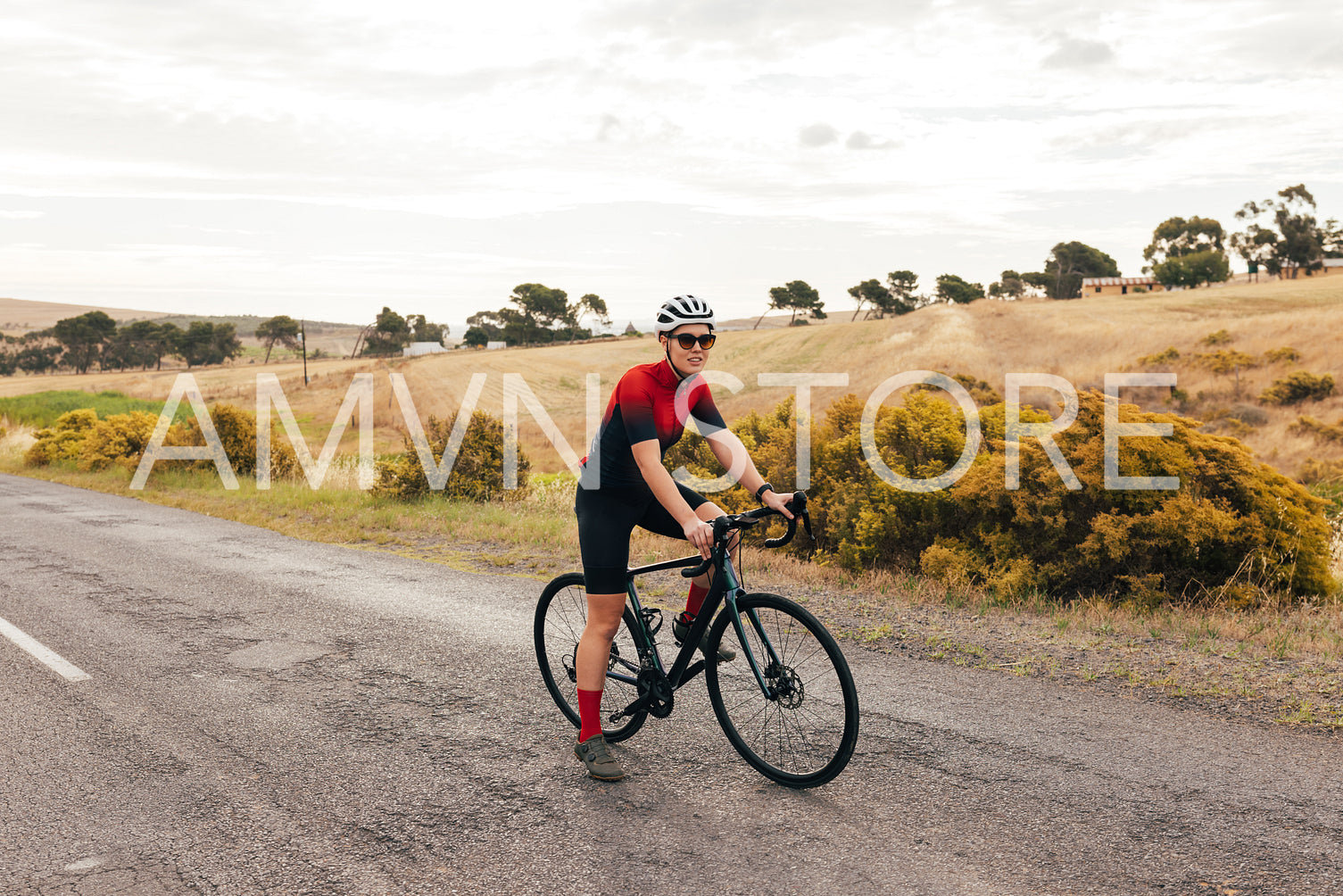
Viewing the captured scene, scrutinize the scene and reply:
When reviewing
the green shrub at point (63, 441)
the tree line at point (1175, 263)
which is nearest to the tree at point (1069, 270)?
the tree line at point (1175, 263)

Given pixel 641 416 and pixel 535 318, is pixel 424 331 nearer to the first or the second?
pixel 535 318

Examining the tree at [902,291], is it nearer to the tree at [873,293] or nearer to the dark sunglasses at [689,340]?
the tree at [873,293]

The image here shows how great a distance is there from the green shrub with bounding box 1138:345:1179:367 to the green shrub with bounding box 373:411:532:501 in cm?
3793

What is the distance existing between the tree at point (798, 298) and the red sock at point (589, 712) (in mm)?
118701

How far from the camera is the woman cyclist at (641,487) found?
3.96m

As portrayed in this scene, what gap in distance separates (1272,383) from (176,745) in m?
40.7

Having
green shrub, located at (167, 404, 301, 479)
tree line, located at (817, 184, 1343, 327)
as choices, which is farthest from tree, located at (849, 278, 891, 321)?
green shrub, located at (167, 404, 301, 479)

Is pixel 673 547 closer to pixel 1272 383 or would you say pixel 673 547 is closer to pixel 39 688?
pixel 39 688

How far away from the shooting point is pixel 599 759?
428 centimetres

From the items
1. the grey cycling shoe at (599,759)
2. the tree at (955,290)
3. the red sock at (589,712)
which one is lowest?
the grey cycling shoe at (599,759)

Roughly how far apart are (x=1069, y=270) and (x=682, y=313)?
128382 millimetres

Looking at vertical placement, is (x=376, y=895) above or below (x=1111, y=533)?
below

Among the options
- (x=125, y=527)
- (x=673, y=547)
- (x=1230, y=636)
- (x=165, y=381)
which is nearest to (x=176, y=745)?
(x=673, y=547)

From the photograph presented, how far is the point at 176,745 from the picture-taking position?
4723 mm
